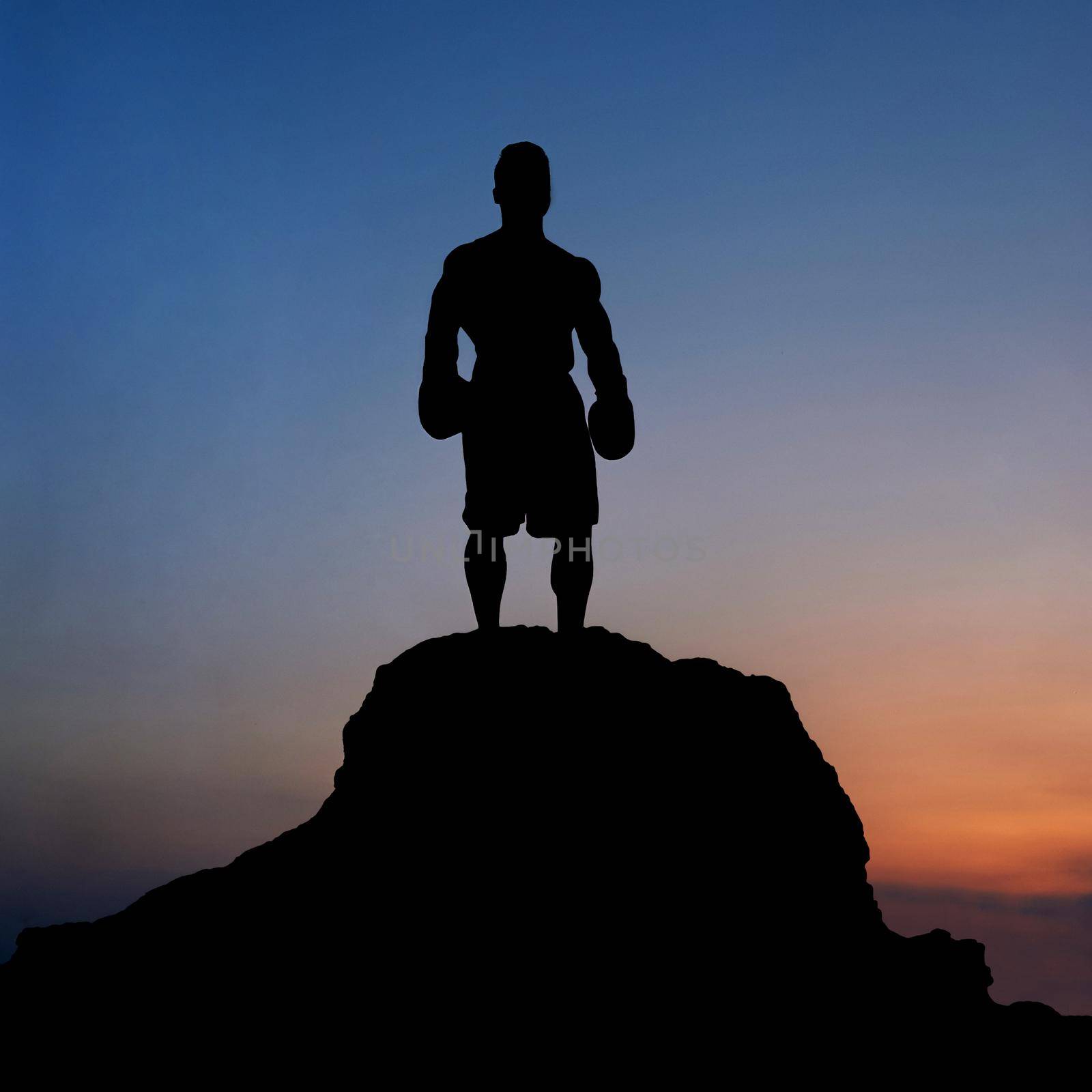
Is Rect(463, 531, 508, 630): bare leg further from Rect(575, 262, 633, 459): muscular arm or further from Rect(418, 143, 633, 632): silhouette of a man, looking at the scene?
Rect(575, 262, 633, 459): muscular arm

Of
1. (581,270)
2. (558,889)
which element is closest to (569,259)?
(581,270)

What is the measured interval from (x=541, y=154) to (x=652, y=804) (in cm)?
379

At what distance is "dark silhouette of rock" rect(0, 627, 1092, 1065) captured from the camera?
645 centimetres

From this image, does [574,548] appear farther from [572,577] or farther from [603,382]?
[603,382]

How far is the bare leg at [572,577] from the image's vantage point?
742 centimetres

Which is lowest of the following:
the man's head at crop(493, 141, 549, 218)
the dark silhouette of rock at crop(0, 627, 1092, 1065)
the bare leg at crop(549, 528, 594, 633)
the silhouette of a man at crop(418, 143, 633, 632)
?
the dark silhouette of rock at crop(0, 627, 1092, 1065)

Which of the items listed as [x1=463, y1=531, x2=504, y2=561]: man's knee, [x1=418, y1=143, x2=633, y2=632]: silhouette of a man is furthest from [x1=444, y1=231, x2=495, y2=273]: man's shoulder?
[x1=463, y1=531, x2=504, y2=561]: man's knee

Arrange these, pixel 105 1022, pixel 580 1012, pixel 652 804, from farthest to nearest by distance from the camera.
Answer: pixel 105 1022 → pixel 652 804 → pixel 580 1012

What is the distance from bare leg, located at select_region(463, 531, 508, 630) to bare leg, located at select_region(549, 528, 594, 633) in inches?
12.4

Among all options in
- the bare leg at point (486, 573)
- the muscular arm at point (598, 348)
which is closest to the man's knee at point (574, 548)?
the bare leg at point (486, 573)

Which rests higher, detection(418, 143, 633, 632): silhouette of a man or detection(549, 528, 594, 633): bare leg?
detection(418, 143, 633, 632): silhouette of a man

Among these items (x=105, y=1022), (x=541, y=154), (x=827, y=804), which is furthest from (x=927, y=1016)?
(x=541, y=154)

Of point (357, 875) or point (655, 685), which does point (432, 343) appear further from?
point (357, 875)

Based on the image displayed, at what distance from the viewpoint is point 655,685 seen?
7449 mm
